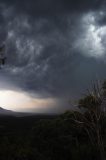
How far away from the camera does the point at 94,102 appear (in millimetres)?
42375

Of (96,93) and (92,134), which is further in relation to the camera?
(92,134)

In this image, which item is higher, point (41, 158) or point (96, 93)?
point (96, 93)

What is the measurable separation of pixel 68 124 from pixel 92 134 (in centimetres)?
712

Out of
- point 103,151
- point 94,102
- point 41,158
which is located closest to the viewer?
point 41,158

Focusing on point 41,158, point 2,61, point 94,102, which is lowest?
point 41,158

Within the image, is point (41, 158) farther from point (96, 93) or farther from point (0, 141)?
point (96, 93)

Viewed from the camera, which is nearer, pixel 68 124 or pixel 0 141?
pixel 0 141

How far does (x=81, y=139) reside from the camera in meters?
48.1

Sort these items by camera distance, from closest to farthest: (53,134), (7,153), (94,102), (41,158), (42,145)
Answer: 1. (7,153)
2. (41,158)
3. (94,102)
4. (42,145)
5. (53,134)

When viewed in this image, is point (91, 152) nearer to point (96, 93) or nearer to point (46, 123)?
point (96, 93)

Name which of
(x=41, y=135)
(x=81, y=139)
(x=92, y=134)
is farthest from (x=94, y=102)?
(x=41, y=135)

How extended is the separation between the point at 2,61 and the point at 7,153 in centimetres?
1073

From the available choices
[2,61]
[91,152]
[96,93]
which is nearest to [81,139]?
[91,152]

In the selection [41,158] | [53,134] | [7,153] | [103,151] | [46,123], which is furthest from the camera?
[46,123]
